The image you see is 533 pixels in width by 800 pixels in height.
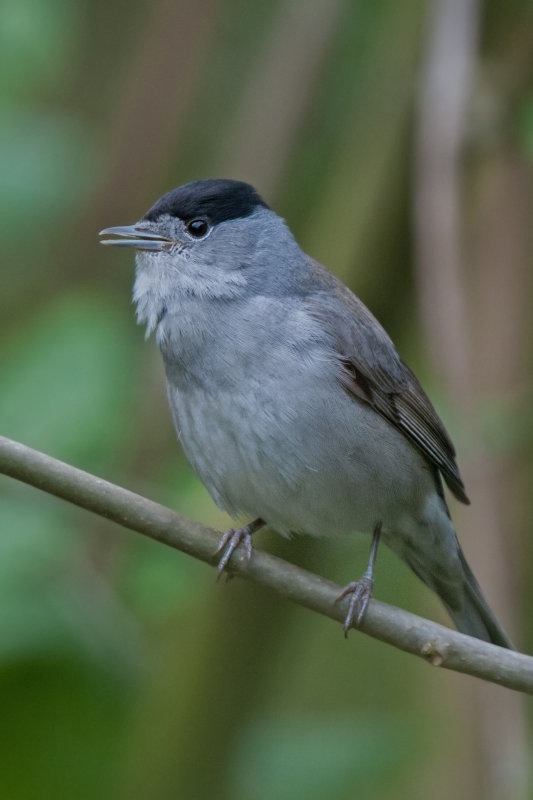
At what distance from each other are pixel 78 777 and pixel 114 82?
4.74 metres

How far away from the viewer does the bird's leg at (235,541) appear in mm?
3681

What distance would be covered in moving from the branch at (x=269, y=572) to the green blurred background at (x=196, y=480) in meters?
0.96

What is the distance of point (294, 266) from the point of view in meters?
4.53

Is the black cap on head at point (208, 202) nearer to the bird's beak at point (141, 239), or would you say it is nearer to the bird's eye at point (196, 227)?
the bird's eye at point (196, 227)

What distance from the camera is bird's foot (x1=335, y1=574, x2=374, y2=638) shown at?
11.7ft

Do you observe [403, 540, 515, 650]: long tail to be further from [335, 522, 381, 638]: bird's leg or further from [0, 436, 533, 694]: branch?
[0, 436, 533, 694]: branch

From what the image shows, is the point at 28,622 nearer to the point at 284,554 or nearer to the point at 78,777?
the point at 78,777

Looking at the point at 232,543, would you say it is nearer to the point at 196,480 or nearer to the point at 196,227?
the point at 196,480

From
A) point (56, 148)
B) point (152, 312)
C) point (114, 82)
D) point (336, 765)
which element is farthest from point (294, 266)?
point (114, 82)

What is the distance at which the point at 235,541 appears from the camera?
13.2 ft

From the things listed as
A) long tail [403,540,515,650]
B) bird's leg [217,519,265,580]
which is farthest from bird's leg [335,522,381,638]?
long tail [403,540,515,650]

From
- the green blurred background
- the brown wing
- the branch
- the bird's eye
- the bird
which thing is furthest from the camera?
the bird's eye

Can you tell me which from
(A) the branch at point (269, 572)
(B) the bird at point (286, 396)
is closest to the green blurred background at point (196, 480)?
(B) the bird at point (286, 396)

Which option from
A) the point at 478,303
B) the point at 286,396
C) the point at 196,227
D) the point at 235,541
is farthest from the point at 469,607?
the point at 196,227
